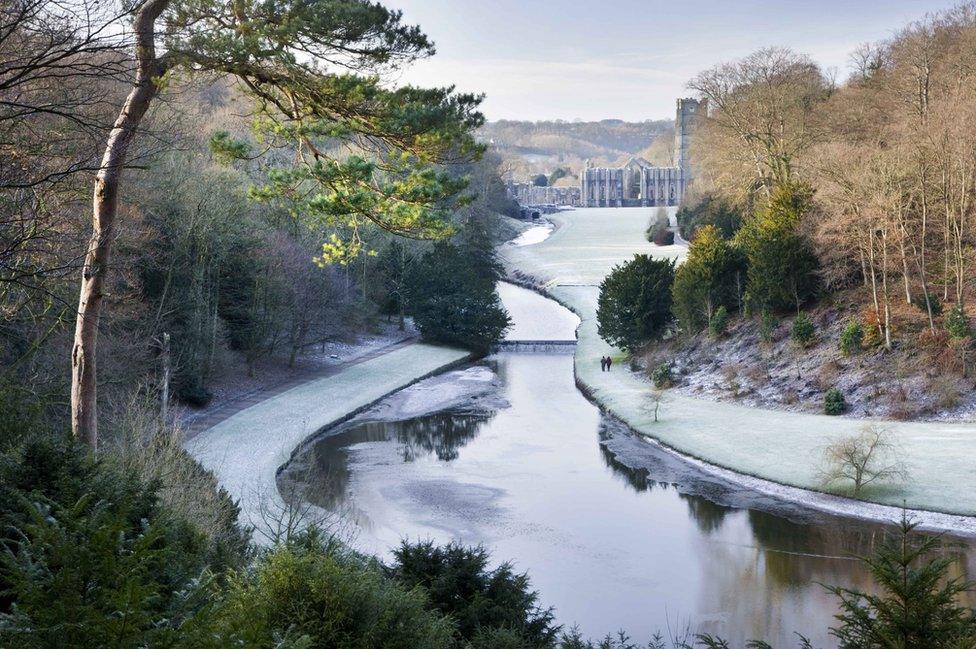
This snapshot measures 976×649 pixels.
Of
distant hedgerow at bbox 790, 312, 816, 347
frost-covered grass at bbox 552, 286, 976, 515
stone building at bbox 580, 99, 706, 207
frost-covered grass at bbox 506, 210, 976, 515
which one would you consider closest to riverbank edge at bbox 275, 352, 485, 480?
frost-covered grass at bbox 506, 210, 976, 515

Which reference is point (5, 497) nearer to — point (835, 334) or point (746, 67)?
point (835, 334)

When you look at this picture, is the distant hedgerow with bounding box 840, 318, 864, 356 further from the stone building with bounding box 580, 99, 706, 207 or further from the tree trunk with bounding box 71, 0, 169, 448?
the stone building with bounding box 580, 99, 706, 207

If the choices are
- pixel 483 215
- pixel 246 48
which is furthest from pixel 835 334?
pixel 483 215

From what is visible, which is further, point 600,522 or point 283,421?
point 283,421

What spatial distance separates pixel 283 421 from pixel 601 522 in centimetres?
1157

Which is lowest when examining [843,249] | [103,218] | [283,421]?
[283,421]

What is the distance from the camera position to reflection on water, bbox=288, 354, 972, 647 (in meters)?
14.9

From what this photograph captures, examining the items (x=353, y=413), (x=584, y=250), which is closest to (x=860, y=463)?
(x=353, y=413)

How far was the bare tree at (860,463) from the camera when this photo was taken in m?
19.9

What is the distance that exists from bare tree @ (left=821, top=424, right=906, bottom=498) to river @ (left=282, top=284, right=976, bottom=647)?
146cm

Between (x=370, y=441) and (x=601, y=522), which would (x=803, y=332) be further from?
(x=370, y=441)

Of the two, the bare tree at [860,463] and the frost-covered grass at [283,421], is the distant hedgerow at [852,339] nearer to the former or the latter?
the bare tree at [860,463]

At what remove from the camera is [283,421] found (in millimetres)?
27234

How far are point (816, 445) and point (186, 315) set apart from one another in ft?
59.0
